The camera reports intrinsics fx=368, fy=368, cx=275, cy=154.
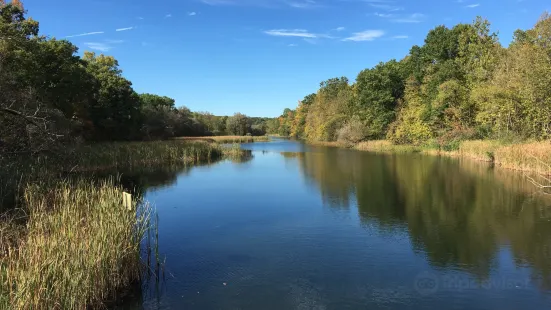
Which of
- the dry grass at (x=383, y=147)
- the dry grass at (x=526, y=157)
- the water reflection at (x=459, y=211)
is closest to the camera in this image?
the water reflection at (x=459, y=211)

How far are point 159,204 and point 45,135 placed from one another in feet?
17.7

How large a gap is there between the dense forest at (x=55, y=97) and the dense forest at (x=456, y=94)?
21393mm

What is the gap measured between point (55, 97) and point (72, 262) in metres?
22.6

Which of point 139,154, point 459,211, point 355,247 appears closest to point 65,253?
point 355,247

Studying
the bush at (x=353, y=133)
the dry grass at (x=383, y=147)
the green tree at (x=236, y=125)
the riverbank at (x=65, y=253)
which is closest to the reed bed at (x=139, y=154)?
the riverbank at (x=65, y=253)

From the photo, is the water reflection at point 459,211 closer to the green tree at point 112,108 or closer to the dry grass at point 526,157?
the dry grass at point 526,157

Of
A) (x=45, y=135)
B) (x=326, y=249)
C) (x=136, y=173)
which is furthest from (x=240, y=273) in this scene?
(x=136, y=173)

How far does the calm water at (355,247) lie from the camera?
5.87m

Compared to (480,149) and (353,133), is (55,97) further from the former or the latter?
(353,133)

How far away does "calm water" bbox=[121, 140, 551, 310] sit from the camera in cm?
587

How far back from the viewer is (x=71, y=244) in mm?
5254

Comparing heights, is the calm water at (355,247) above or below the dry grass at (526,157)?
below

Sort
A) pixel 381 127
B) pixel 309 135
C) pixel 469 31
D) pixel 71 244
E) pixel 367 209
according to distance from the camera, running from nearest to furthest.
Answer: pixel 71 244, pixel 367 209, pixel 469 31, pixel 381 127, pixel 309 135

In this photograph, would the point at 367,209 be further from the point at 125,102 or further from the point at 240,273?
the point at 125,102
